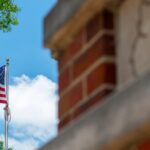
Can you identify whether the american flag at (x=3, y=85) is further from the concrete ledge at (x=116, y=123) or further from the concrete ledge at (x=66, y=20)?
the concrete ledge at (x=116, y=123)

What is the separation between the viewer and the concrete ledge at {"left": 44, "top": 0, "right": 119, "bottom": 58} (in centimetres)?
224

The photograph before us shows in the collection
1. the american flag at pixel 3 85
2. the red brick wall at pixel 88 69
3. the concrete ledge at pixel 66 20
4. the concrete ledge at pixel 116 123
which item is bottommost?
the concrete ledge at pixel 116 123

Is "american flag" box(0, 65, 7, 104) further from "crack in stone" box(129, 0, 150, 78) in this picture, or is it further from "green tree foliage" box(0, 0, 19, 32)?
"crack in stone" box(129, 0, 150, 78)

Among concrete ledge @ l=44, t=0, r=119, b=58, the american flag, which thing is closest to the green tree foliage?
the american flag

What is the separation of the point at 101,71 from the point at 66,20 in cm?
31

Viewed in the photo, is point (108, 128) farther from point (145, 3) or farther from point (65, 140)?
point (145, 3)

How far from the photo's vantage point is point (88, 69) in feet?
7.47

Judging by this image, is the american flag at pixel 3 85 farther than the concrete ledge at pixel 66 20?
Yes

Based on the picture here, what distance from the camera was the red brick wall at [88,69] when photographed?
2.18 meters

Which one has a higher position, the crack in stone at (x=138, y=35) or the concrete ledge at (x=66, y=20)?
the concrete ledge at (x=66, y=20)

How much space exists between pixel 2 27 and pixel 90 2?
1754 centimetres

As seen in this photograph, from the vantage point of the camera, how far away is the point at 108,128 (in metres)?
1.88

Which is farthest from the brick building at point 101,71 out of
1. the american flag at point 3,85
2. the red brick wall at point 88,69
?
the american flag at point 3,85

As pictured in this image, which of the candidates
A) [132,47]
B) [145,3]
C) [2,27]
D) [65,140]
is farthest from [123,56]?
[2,27]
